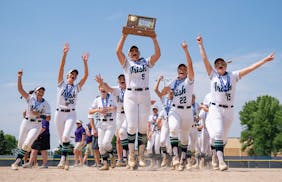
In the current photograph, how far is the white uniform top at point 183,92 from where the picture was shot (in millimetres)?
10789

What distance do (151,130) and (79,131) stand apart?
3.27 metres

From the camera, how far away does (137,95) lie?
9.62 meters

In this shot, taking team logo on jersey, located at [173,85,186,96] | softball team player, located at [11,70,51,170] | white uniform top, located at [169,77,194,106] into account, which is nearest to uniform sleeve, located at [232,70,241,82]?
white uniform top, located at [169,77,194,106]

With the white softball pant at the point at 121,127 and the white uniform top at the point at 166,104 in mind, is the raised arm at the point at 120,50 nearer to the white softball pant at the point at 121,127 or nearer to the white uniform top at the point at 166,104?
the white softball pant at the point at 121,127

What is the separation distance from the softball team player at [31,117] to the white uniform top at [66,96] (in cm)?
140

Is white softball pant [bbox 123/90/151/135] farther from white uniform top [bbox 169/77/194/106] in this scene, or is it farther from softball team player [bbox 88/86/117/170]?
softball team player [bbox 88/86/117/170]

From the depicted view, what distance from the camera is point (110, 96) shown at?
13.1m

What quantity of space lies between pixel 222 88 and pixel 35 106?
6.04m

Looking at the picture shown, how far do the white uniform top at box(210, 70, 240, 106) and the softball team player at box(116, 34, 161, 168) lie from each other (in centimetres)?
158

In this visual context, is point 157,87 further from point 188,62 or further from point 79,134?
point 79,134

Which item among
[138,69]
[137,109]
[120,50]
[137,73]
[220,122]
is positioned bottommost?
[220,122]

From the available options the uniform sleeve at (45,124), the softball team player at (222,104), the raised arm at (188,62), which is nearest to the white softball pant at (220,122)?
the softball team player at (222,104)

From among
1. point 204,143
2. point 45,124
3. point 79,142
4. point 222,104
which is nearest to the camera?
point 222,104

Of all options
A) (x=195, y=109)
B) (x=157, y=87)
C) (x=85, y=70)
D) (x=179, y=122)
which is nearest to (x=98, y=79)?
(x=85, y=70)
